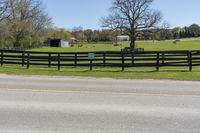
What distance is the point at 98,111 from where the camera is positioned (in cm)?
840

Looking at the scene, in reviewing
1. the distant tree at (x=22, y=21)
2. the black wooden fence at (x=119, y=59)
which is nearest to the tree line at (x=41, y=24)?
the distant tree at (x=22, y=21)

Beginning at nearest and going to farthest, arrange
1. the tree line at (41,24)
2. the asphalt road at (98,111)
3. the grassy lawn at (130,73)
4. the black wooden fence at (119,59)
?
the asphalt road at (98,111)
the grassy lawn at (130,73)
the black wooden fence at (119,59)
the tree line at (41,24)

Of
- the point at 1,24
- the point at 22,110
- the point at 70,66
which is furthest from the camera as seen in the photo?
the point at 1,24

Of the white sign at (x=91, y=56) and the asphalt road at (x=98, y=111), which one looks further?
the white sign at (x=91, y=56)

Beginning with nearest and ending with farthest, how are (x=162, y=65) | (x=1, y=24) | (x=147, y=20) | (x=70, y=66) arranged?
(x=162, y=65) → (x=70, y=66) → (x=147, y=20) → (x=1, y=24)

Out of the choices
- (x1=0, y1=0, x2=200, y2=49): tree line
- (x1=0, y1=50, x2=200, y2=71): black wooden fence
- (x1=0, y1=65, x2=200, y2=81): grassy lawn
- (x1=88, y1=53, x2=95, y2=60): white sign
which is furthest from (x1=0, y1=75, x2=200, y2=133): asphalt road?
(x1=0, y1=0, x2=200, y2=49): tree line

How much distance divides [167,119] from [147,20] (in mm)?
56375

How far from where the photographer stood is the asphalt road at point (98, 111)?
6.92m

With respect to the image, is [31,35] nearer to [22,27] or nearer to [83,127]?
[22,27]

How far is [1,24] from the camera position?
80.2 meters

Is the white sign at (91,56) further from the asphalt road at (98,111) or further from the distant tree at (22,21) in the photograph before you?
the distant tree at (22,21)

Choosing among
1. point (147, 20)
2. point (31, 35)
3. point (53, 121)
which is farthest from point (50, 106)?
point (31, 35)

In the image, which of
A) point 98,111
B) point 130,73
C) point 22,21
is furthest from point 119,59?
point 22,21

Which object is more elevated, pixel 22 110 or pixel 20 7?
pixel 20 7
